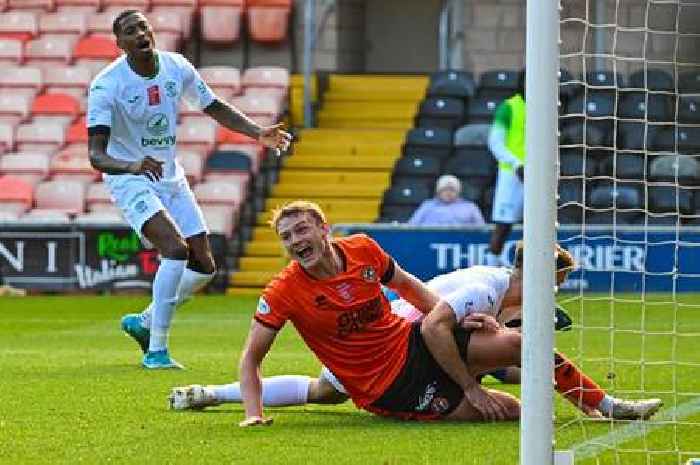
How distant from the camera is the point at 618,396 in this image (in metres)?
8.99

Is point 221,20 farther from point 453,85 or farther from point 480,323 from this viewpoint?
point 480,323

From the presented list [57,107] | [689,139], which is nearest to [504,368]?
[689,139]

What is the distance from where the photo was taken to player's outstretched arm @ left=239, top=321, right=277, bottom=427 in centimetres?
790

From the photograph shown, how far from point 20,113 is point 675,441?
53.0 ft

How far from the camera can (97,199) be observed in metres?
21.2

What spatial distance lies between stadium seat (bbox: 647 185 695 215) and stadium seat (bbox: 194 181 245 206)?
166 inches

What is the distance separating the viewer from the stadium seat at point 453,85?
22.0 metres

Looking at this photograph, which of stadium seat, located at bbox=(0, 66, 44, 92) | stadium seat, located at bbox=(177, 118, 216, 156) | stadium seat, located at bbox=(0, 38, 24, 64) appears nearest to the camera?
stadium seat, located at bbox=(177, 118, 216, 156)

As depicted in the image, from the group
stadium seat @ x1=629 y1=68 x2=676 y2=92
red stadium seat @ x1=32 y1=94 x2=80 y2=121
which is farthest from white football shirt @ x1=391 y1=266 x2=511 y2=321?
red stadium seat @ x1=32 y1=94 x2=80 y2=121

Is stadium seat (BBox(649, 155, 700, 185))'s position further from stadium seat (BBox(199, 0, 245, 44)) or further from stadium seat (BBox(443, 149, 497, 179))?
stadium seat (BBox(199, 0, 245, 44))

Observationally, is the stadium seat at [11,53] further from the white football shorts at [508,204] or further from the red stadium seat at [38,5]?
the white football shorts at [508,204]

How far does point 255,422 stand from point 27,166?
14185 millimetres

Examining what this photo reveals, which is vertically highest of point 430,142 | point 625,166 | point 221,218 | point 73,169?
point 430,142

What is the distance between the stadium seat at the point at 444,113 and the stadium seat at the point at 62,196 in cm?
384
